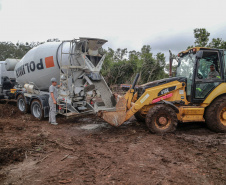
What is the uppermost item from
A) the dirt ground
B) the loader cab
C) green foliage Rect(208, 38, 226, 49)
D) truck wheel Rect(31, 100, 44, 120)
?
green foliage Rect(208, 38, 226, 49)

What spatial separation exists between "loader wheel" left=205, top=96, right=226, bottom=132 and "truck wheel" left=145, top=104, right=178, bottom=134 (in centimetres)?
108

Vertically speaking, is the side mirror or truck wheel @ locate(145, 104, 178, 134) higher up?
Answer: the side mirror

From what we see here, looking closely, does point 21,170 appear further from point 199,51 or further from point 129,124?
point 199,51

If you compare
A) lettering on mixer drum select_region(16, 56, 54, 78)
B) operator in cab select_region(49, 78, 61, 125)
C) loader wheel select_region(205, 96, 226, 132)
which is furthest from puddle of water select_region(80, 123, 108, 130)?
loader wheel select_region(205, 96, 226, 132)

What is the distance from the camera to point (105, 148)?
15.1 feet

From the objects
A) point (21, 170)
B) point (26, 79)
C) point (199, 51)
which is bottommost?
point (21, 170)

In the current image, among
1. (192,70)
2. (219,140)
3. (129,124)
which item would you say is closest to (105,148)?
(129,124)

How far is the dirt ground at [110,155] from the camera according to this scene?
10.4 feet

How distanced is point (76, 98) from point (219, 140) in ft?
14.8

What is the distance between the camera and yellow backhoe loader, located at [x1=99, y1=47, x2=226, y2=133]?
5.62 m

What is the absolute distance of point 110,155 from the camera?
4152mm

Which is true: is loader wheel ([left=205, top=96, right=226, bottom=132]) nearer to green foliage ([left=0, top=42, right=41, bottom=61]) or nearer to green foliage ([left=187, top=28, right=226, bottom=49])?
green foliage ([left=187, top=28, right=226, bottom=49])

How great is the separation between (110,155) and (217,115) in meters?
3.48

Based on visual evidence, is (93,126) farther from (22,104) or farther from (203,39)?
(203,39)
